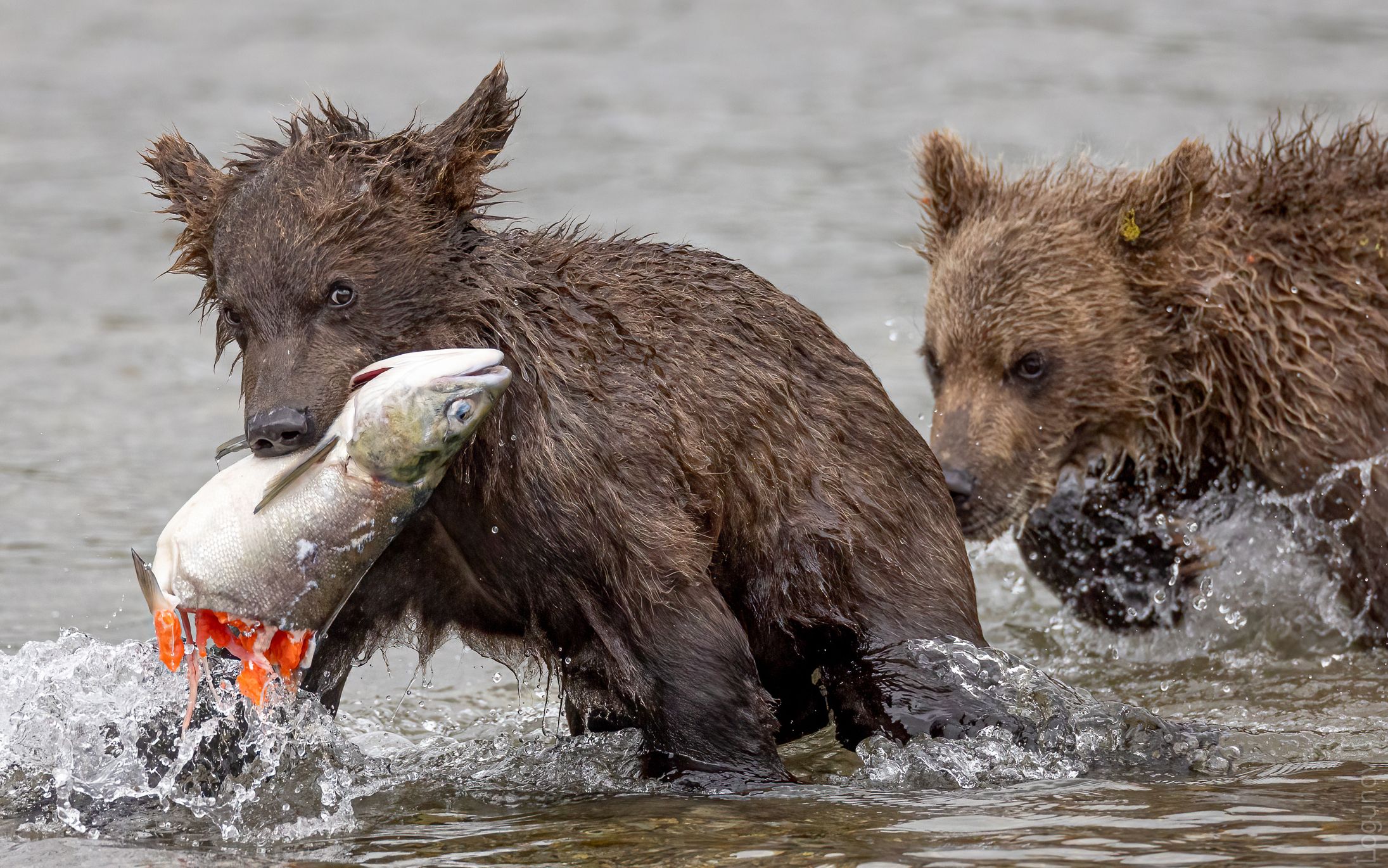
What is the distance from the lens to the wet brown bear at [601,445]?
539 centimetres

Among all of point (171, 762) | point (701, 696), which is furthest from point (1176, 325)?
point (171, 762)

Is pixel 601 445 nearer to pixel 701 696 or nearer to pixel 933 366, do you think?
pixel 701 696

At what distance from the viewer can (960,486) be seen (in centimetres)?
773

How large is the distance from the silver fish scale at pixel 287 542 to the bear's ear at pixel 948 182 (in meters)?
3.83

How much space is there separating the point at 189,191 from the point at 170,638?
1.33m

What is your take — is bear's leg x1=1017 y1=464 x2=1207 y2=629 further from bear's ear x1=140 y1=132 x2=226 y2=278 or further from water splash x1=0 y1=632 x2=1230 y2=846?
bear's ear x1=140 y1=132 x2=226 y2=278

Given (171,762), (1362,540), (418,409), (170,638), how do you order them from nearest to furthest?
(418,409)
(170,638)
(171,762)
(1362,540)

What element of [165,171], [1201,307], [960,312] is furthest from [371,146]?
[1201,307]

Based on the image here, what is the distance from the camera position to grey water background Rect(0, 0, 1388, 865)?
5.61 metres

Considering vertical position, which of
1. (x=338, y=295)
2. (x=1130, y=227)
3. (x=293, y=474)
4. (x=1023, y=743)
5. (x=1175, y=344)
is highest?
(x=1130, y=227)

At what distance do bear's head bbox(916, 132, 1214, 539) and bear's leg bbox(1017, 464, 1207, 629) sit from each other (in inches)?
10.9

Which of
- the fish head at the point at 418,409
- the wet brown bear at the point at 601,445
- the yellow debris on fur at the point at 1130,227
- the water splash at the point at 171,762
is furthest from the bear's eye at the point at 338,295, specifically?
the yellow debris on fur at the point at 1130,227

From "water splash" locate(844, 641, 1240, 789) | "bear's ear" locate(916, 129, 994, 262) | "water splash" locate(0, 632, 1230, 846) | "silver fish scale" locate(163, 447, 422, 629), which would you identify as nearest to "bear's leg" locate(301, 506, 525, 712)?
"water splash" locate(0, 632, 1230, 846)

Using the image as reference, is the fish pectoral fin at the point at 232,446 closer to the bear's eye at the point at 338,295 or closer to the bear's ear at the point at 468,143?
the bear's eye at the point at 338,295
